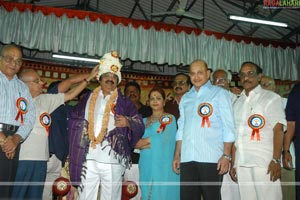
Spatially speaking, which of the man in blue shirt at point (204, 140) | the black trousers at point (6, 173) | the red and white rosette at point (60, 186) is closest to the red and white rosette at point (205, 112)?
the man in blue shirt at point (204, 140)

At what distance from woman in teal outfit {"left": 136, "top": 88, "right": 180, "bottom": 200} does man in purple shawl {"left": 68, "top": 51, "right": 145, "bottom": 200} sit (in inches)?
11.5

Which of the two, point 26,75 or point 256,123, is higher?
point 26,75

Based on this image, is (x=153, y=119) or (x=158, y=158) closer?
Result: (x=158, y=158)

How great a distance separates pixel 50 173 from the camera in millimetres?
3920

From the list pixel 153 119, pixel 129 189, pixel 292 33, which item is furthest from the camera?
pixel 292 33

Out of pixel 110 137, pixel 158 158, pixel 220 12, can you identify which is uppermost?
pixel 220 12

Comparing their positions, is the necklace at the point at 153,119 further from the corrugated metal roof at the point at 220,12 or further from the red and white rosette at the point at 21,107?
the corrugated metal roof at the point at 220,12

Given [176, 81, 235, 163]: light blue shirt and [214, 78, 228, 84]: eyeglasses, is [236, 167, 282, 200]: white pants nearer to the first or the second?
[176, 81, 235, 163]: light blue shirt

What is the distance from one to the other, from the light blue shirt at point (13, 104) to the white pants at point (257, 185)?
1.96 m

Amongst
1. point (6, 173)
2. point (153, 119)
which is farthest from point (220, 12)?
point (6, 173)

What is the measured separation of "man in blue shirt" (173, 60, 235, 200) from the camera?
2.88 metres

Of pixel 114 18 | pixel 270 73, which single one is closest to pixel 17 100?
pixel 114 18

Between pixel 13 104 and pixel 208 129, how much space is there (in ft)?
5.53

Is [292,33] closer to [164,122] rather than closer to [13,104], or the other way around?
[164,122]
